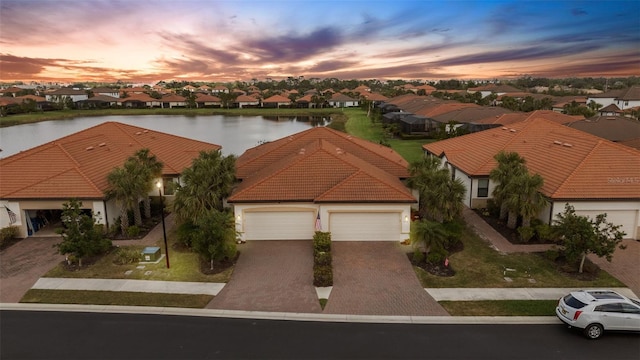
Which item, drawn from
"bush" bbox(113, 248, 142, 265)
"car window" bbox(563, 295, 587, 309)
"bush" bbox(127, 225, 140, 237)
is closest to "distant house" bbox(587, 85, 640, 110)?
"car window" bbox(563, 295, 587, 309)

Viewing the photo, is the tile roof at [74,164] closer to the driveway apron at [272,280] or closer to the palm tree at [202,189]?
the palm tree at [202,189]

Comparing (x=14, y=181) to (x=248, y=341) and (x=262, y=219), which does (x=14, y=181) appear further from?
(x=248, y=341)

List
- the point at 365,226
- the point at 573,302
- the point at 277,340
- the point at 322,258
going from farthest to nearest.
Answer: the point at 365,226, the point at 322,258, the point at 573,302, the point at 277,340

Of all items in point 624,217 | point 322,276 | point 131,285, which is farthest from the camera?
point 624,217

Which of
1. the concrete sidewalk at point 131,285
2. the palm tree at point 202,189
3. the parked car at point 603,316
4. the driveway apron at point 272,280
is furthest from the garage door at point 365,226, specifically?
the parked car at point 603,316

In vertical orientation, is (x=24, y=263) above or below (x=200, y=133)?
below

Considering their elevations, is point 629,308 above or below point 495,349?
above

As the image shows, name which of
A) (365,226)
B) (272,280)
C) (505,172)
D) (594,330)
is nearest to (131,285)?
(272,280)

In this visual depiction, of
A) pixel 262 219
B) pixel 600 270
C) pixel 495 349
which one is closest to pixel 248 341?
pixel 495 349

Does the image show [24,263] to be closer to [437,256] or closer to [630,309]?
[437,256]
